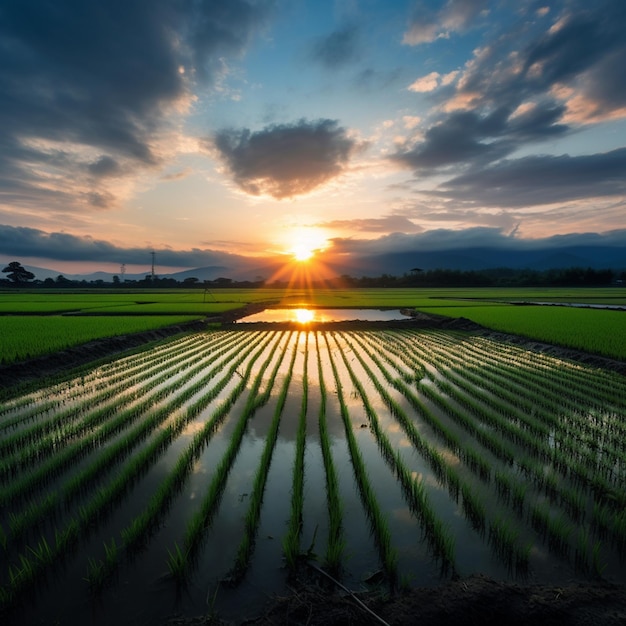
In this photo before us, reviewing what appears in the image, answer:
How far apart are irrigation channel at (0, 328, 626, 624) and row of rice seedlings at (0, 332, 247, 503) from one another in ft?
0.11

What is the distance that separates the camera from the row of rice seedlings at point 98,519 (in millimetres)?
2801

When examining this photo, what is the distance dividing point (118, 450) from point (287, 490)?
2.61 meters

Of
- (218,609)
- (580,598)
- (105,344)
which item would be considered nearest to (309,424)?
(218,609)

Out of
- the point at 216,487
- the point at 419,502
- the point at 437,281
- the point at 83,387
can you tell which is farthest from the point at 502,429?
the point at 437,281

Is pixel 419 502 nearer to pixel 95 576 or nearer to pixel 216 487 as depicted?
pixel 216 487

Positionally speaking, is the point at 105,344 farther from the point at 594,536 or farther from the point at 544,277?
the point at 544,277

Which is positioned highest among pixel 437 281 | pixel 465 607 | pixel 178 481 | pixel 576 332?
pixel 437 281

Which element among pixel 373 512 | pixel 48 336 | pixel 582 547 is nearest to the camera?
pixel 582 547

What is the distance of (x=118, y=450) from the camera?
203 inches

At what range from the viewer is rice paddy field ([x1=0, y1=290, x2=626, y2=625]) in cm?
289

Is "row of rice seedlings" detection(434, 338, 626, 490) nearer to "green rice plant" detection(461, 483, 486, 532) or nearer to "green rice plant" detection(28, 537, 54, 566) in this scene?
"green rice plant" detection(461, 483, 486, 532)

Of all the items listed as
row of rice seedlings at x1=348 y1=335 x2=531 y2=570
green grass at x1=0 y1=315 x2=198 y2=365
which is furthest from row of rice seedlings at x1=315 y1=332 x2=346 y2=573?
green grass at x1=0 y1=315 x2=198 y2=365

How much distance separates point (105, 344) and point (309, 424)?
33.8 ft

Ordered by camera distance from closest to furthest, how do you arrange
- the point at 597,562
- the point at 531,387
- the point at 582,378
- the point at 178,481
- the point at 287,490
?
the point at 597,562 → the point at 287,490 → the point at 178,481 → the point at 531,387 → the point at 582,378
